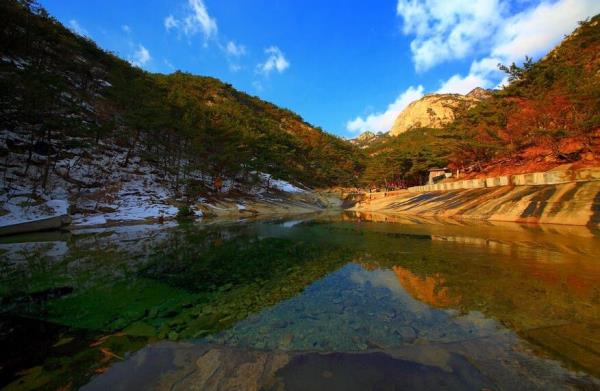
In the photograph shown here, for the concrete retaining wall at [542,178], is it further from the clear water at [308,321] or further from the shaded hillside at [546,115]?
the clear water at [308,321]

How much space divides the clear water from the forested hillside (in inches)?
849

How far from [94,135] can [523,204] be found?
46.2 meters

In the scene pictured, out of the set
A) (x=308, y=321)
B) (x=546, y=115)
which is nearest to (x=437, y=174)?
(x=546, y=115)

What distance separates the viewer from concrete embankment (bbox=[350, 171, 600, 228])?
59.1 feet

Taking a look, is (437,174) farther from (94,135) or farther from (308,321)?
(94,135)

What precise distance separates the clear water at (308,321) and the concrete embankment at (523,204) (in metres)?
9.57

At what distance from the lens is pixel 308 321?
5410 mm

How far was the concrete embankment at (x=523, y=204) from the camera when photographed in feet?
59.1

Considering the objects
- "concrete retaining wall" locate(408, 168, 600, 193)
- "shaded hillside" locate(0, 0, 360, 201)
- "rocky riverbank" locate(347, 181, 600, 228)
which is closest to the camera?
"rocky riverbank" locate(347, 181, 600, 228)

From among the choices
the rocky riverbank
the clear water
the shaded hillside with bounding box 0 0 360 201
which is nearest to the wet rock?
the clear water

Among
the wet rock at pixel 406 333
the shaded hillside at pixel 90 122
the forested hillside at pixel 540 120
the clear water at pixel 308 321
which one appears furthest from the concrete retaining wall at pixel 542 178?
the shaded hillside at pixel 90 122

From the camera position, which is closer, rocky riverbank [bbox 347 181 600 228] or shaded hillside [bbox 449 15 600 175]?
rocky riverbank [bbox 347 181 600 228]

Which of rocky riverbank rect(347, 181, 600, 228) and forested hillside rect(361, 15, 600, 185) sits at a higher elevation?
forested hillside rect(361, 15, 600, 185)

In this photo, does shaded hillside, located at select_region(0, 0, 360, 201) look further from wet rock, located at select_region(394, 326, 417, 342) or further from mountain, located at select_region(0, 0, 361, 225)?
wet rock, located at select_region(394, 326, 417, 342)
